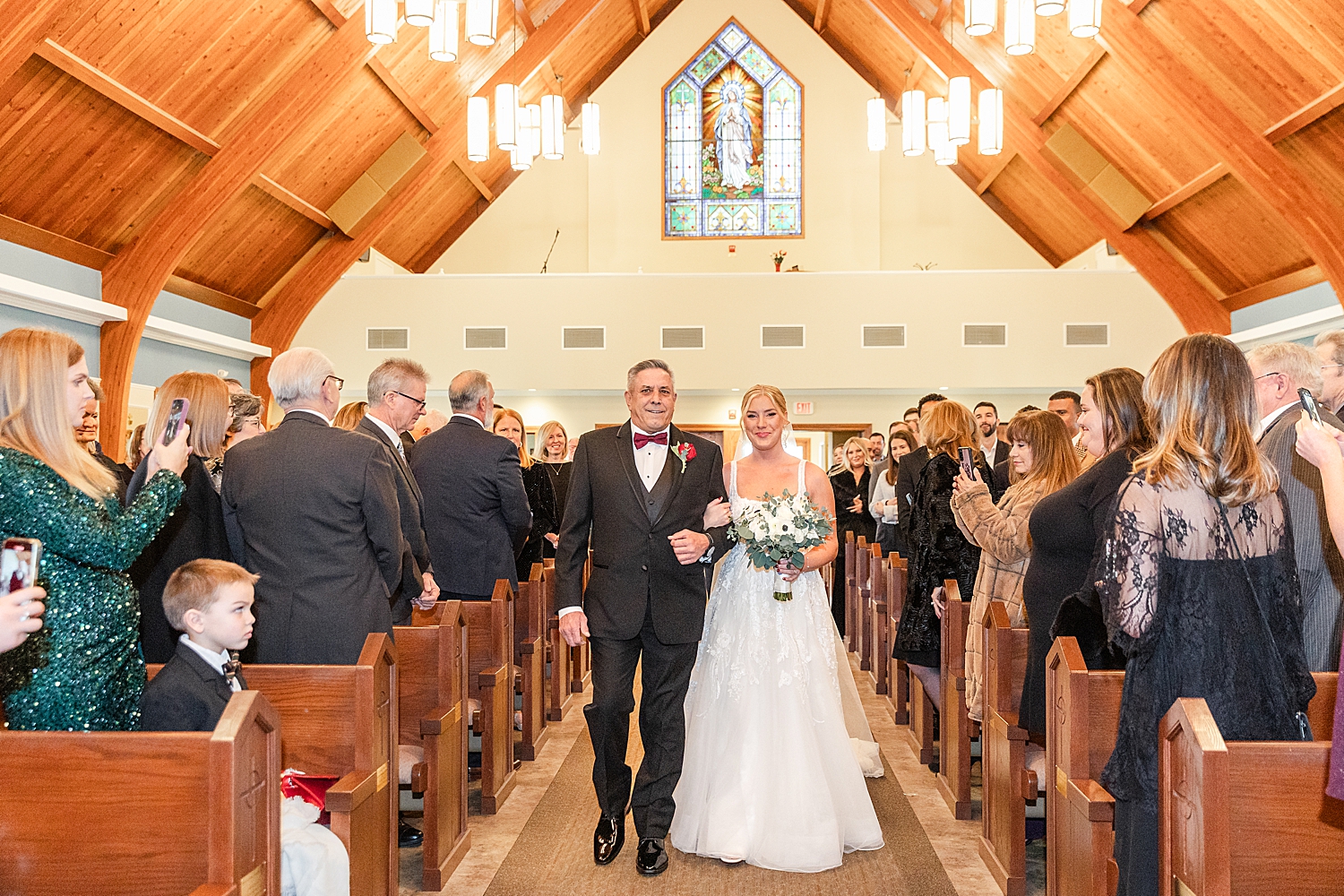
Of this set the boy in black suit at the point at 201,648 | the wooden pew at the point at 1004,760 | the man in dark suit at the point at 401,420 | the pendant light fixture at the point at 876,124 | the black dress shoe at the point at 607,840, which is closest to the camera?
the boy in black suit at the point at 201,648

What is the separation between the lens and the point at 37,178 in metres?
8.28

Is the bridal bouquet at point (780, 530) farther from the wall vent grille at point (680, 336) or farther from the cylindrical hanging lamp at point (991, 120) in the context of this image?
the wall vent grille at point (680, 336)

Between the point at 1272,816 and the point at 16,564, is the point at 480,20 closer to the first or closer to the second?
the point at 16,564

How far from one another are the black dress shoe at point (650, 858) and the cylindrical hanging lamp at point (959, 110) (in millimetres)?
7565

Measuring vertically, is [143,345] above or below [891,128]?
below

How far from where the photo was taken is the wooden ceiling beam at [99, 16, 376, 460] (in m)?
9.32

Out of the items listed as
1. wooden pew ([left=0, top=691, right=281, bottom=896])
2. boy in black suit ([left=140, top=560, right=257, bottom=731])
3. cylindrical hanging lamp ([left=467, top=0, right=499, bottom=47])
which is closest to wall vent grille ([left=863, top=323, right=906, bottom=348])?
cylindrical hanging lamp ([left=467, top=0, right=499, bottom=47])

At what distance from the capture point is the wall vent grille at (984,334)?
1366 cm

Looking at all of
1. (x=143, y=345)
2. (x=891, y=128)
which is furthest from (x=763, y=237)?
(x=143, y=345)

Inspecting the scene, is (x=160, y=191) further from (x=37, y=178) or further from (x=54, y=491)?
(x=54, y=491)

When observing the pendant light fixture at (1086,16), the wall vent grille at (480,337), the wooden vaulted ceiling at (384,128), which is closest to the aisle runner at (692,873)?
the pendant light fixture at (1086,16)

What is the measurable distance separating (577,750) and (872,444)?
177 inches

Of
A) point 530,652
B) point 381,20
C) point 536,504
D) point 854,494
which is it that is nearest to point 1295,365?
point 530,652

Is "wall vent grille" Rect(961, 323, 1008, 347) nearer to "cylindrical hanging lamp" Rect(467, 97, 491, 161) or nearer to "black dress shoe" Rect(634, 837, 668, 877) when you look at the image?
"cylindrical hanging lamp" Rect(467, 97, 491, 161)
